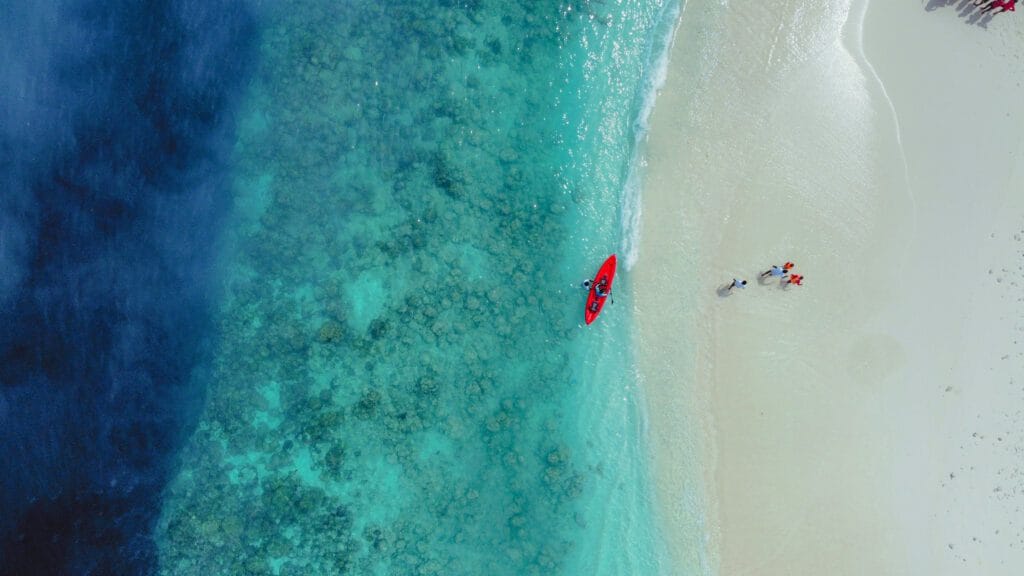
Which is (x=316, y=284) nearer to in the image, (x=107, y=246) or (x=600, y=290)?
(x=107, y=246)

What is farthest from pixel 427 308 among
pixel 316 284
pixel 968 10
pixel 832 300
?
pixel 968 10

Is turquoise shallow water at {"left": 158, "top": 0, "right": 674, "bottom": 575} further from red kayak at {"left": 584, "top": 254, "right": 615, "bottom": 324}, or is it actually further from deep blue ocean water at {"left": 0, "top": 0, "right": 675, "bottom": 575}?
red kayak at {"left": 584, "top": 254, "right": 615, "bottom": 324}

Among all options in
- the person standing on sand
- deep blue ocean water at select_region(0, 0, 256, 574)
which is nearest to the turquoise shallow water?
deep blue ocean water at select_region(0, 0, 256, 574)

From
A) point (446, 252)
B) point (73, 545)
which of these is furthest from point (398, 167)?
point (73, 545)

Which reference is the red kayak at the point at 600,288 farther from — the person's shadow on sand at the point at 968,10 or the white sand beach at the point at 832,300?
the person's shadow on sand at the point at 968,10

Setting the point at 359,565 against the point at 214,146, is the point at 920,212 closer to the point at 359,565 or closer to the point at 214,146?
the point at 359,565
